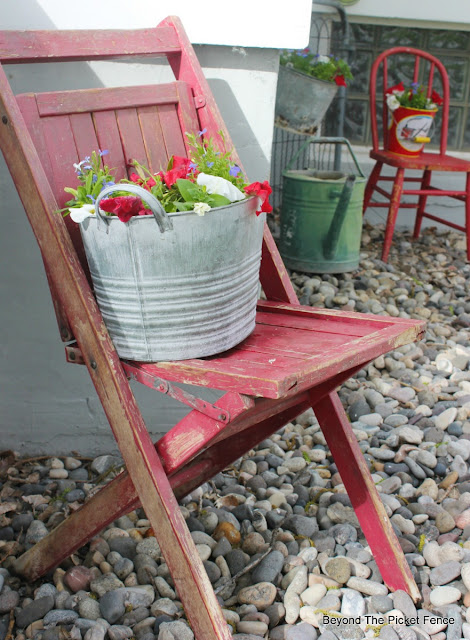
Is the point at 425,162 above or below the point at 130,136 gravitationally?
below

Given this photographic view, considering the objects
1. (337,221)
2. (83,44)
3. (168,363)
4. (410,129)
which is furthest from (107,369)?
(410,129)

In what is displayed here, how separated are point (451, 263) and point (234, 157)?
9.65 ft

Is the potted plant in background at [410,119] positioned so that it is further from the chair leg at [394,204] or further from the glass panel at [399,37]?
the glass panel at [399,37]

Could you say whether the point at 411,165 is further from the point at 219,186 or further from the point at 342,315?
the point at 219,186

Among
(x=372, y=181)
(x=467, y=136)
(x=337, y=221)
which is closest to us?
(x=337, y=221)

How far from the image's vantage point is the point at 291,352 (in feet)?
5.07

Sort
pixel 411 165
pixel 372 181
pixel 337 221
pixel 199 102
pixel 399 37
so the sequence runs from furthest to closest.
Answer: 1. pixel 399 37
2. pixel 372 181
3. pixel 411 165
4. pixel 337 221
5. pixel 199 102

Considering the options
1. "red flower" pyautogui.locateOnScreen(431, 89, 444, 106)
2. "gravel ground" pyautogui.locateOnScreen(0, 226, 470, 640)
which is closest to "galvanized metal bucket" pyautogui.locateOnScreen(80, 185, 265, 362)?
"gravel ground" pyautogui.locateOnScreen(0, 226, 470, 640)

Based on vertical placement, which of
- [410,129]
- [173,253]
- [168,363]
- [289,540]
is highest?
[173,253]

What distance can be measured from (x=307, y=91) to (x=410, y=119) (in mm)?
1112

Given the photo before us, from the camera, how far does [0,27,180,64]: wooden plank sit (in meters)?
1.63

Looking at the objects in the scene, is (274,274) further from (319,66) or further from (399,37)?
(399,37)

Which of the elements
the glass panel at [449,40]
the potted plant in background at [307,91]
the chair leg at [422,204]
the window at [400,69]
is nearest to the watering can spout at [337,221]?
the potted plant in background at [307,91]

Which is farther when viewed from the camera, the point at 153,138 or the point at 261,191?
Answer: the point at 153,138
